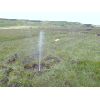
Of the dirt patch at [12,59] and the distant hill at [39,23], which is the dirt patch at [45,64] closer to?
the dirt patch at [12,59]

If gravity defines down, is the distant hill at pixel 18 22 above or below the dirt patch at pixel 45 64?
above

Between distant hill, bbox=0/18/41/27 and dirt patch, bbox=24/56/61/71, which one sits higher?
distant hill, bbox=0/18/41/27

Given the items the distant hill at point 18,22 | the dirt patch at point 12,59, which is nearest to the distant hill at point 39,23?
the distant hill at point 18,22

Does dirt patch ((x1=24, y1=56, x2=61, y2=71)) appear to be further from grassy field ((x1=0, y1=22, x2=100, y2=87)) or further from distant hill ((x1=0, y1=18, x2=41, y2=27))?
distant hill ((x1=0, y1=18, x2=41, y2=27))

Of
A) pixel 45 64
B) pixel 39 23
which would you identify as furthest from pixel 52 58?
pixel 39 23

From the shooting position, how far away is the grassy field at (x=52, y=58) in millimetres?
1316

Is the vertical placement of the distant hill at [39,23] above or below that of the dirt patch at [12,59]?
above

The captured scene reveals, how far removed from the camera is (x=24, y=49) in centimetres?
136

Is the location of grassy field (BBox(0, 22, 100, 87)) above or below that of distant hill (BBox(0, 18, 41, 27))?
below

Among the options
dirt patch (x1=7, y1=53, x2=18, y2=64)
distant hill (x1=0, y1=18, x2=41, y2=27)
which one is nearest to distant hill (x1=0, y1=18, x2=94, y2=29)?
distant hill (x1=0, y1=18, x2=41, y2=27)

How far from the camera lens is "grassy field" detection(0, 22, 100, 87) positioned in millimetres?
1316

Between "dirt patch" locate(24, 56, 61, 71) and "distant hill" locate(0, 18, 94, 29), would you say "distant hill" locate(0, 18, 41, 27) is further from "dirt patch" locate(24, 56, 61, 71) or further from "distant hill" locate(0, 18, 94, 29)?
"dirt patch" locate(24, 56, 61, 71)

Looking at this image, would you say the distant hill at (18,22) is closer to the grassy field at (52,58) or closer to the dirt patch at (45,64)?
the grassy field at (52,58)
